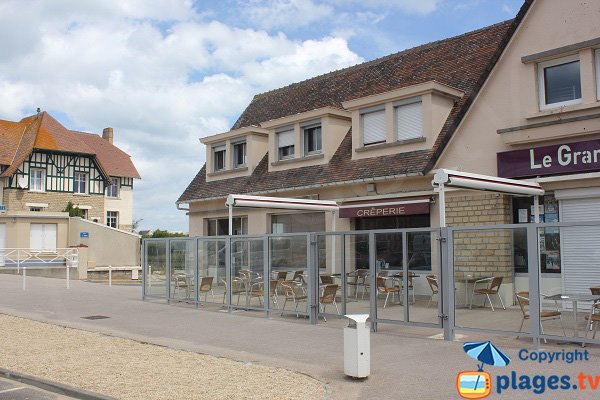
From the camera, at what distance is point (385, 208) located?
685 inches

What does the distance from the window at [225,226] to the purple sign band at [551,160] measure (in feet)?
35.1

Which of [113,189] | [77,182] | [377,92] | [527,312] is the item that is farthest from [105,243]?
[527,312]

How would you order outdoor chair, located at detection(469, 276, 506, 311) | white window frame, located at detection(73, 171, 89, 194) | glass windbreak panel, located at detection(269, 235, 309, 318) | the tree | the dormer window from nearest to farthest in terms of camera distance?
outdoor chair, located at detection(469, 276, 506, 311), glass windbreak panel, located at detection(269, 235, 309, 318), the dormer window, the tree, white window frame, located at detection(73, 171, 89, 194)

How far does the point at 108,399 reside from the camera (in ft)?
23.5

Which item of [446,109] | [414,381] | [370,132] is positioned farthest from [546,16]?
[414,381]

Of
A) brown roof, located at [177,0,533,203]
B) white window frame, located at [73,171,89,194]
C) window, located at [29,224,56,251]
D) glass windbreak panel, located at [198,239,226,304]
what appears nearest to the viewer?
glass windbreak panel, located at [198,239,226,304]

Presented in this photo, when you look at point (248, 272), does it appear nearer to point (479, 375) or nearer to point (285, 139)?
point (479, 375)

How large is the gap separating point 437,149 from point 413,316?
614 centimetres

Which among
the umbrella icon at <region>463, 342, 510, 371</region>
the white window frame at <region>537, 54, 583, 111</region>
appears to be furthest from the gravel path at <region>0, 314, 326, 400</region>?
the white window frame at <region>537, 54, 583, 111</region>

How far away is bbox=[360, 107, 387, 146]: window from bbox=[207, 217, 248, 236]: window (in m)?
6.13

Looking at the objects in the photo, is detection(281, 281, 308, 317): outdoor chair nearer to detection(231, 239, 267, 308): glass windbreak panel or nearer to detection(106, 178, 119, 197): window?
detection(231, 239, 267, 308): glass windbreak panel

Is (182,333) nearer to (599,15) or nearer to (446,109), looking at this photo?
(446,109)

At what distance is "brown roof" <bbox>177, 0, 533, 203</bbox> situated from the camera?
56.6 feet

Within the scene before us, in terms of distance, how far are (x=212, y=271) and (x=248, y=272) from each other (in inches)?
61.3
